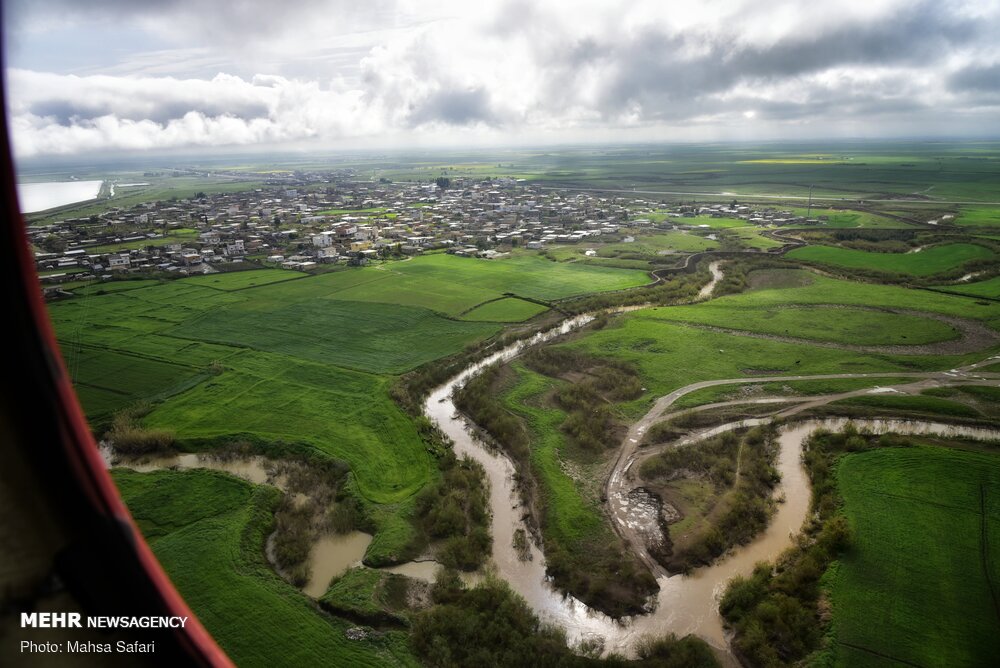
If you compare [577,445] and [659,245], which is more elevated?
[659,245]

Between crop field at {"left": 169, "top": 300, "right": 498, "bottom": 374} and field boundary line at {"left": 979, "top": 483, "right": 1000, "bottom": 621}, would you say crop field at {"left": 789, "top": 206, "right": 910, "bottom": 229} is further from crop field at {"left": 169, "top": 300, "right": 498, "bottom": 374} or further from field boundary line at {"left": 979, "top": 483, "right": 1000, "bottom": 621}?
field boundary line at {"left": 979, "top": 483, "right": 1000, "bottom": 621}

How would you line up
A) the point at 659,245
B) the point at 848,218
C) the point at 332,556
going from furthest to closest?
the point at 848,218, the point at 659,245, the point at 332,556

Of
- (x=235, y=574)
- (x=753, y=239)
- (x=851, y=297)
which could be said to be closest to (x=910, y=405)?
(x=851, y=297)

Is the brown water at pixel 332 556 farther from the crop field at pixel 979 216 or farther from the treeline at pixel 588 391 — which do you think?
the crop field at pixel 979 216

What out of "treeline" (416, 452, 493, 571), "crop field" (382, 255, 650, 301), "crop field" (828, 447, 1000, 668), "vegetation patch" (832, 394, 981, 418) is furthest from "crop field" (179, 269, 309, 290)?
"crop field" (828, 447, 1000, 668)

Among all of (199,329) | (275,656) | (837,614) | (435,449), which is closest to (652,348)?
(435,449)

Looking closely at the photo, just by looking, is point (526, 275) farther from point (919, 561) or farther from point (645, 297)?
point (919, 561)

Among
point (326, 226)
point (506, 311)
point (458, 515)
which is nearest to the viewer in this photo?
point (458, 515)

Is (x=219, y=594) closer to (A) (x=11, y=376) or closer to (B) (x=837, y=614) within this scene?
(A) (x=11, y=376)

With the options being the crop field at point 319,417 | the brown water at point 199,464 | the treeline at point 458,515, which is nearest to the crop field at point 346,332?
the crop field at point 319,417
